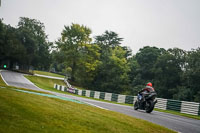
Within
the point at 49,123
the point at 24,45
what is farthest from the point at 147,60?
the point at 49,123

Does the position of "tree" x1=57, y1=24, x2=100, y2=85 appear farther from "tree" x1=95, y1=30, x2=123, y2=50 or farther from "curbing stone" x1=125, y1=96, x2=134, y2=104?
"curbing stone" x1=125, y1=96, x2=134, y2=104

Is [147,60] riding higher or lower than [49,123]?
higher

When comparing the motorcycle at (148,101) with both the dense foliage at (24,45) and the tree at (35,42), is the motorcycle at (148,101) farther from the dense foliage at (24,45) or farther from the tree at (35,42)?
the tree at (35,42)

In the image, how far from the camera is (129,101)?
86.2ft

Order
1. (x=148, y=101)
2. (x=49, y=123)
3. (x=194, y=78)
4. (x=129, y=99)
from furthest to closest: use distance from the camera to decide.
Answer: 1. (x=194, y=78)
2. (x=129, y=99)
3. (x=148, y=101)
4. (x=49, y=123)

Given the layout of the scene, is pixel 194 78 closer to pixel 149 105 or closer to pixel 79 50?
pixel 79 50

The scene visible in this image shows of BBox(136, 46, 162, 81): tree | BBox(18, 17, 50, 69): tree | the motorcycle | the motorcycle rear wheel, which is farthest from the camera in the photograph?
BBox(18, 17, 50, 69): tree

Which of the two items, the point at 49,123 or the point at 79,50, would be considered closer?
the point at 49,123

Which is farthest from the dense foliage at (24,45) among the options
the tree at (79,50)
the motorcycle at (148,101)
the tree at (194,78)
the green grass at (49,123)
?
the green grass at (49,123)

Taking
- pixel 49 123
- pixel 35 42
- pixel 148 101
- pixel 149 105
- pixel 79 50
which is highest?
pixel 35 42

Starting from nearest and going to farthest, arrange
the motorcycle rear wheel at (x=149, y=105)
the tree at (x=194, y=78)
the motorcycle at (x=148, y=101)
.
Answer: the motorcycle at (x=148, y=101)
the motorcycle rear wheel at (x=149, y=105)
the tree at (x=194, y=78)

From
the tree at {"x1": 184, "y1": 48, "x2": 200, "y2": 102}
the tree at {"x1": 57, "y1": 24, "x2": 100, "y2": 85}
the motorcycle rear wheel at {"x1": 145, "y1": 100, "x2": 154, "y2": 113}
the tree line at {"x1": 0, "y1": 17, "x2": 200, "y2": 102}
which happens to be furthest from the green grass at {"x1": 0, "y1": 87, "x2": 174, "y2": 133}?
the tree at {"x1": 57, "y1": 24, "x2": 100, "y2": 85}

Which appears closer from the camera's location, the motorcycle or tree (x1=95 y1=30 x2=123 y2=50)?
the motorcycle

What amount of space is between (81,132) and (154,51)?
61.4m
